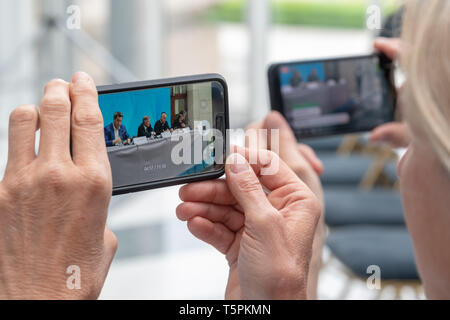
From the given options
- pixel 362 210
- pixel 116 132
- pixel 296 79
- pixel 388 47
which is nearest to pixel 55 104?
pixel 116 132

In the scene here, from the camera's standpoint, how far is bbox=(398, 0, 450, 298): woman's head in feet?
1.54

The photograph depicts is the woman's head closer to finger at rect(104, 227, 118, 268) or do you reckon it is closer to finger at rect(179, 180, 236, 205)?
finger at rect(179, 180, 236, 205)

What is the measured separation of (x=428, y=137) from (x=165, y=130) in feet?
1.08

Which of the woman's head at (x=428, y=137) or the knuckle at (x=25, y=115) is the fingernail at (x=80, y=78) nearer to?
the knuckle at (x=25, y=115)

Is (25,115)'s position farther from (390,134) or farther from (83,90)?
(390,134)

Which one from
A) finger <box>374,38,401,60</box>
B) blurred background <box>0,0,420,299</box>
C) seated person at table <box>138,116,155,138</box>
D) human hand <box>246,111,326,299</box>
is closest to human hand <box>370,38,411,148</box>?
finger <box>374,38,401,60</box>

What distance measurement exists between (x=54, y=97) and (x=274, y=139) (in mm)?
480

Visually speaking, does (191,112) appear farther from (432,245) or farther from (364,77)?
(364,77)

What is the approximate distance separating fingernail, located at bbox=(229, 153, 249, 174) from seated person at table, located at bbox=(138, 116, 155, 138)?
0.35ft

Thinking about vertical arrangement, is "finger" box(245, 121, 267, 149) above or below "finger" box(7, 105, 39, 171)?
below

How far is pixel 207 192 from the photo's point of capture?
0.73 meters

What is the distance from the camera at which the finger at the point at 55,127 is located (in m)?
0.54
